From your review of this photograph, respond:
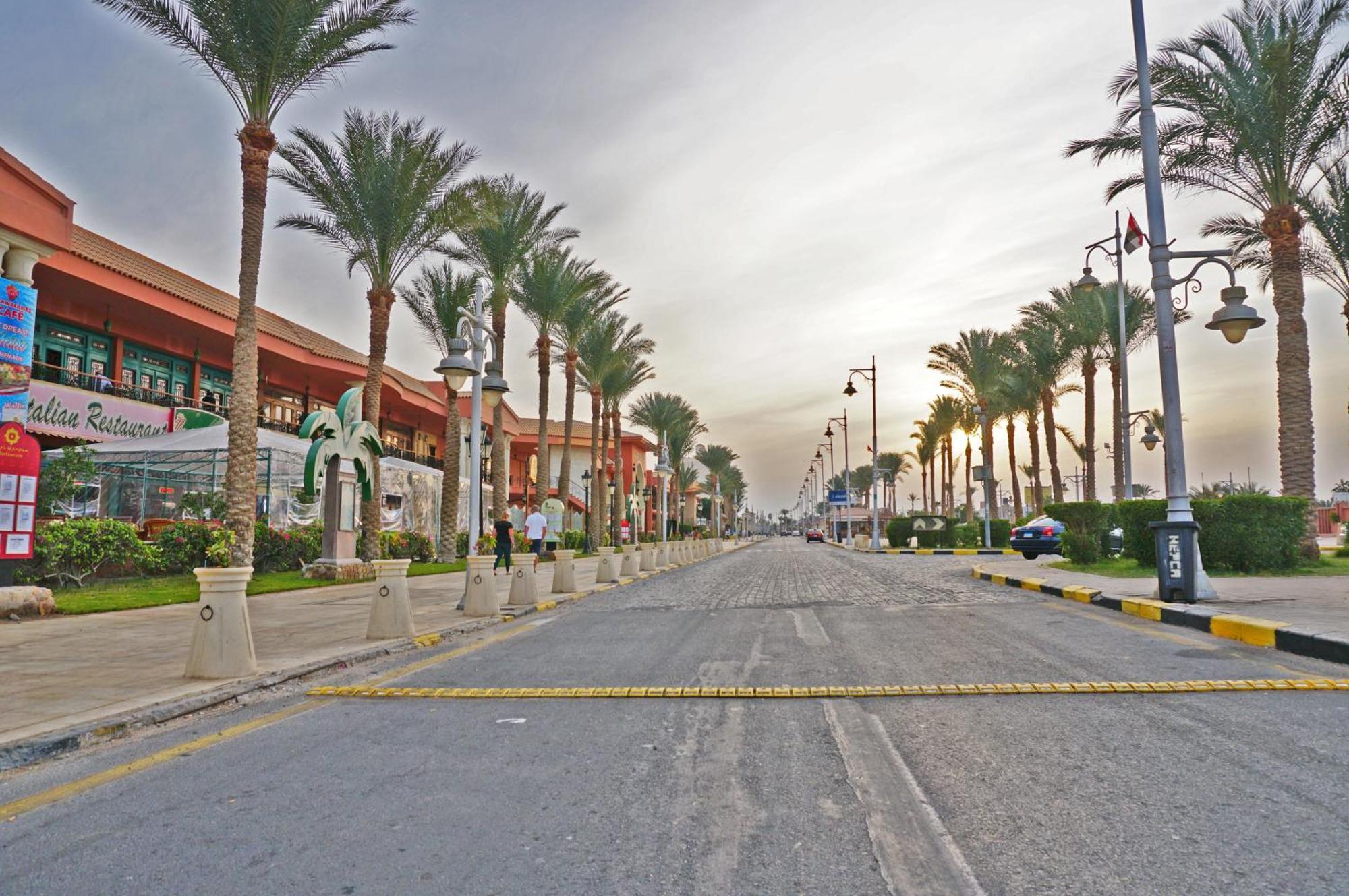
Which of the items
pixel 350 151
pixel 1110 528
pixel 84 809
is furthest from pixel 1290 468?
pixel 350 151

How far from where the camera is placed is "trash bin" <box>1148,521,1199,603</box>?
1044cm

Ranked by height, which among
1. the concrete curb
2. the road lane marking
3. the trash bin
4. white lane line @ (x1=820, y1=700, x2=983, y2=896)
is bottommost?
the road lane marking

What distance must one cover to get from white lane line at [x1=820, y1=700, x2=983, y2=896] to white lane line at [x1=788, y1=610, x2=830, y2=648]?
3.59m

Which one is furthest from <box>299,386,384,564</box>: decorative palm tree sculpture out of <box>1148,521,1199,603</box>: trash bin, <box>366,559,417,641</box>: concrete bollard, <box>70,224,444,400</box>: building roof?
<box>1148,521,1199,603</box>: trash bin

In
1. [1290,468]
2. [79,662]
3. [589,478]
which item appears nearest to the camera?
[79,662]

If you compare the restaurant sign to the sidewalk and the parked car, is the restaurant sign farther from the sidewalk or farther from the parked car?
the parked car

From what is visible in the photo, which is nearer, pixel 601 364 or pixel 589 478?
pixel 601 364

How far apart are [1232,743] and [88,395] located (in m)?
29.5

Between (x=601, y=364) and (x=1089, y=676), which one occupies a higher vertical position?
(x=601, y=364)

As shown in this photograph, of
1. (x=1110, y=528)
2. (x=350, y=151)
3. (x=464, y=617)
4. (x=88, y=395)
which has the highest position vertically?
(x=350, y=151)

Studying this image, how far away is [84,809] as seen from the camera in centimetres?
369

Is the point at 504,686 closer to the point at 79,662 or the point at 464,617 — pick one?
the point at 79,662

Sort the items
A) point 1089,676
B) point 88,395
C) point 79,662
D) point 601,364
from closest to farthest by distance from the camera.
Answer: point 1089,676 → point 79,662 → point 88,395 → point 601,364

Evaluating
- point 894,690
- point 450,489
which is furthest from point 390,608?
point 450,489
